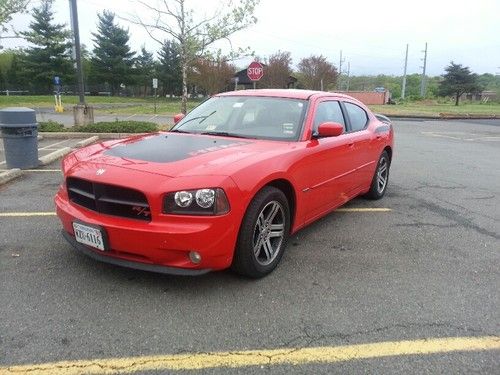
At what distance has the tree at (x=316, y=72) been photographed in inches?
2189

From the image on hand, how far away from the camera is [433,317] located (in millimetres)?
3205

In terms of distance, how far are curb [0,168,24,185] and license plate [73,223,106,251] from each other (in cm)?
395

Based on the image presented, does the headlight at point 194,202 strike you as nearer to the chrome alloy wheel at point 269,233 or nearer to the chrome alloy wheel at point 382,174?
the chrome alloy wheel at point 269,233

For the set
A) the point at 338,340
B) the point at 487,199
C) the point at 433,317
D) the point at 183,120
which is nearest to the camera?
the point at 338,340

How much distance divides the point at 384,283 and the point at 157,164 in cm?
204

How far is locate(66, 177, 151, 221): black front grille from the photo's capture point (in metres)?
3.25

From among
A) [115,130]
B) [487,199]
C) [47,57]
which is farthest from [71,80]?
[487,199]

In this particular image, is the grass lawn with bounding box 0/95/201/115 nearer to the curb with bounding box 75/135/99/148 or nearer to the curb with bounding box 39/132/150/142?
the curb with bounding box 39/132/150/142

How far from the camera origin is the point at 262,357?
2.70 metres

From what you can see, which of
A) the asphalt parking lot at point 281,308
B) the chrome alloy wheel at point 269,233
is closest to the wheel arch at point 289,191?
the chrome alloy wheel at point 269,233

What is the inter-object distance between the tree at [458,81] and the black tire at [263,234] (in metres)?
59.5

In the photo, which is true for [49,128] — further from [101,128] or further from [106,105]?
[106,105]

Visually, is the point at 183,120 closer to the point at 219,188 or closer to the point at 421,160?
the point at 219,188

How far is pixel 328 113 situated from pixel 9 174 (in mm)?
4997
